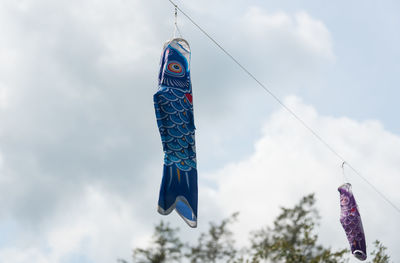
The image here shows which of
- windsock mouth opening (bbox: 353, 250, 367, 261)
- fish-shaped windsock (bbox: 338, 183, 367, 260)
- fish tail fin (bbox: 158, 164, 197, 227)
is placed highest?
fish-shaped windsock (bbox: 338, 183, 367, 260)

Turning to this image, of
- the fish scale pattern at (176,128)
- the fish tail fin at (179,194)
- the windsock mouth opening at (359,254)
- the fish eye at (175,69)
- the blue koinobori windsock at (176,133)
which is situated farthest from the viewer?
the windsock mouth opening at (359,254)

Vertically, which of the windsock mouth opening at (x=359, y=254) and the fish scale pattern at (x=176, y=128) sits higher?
the fish scale pattern at (x=176, y=128)

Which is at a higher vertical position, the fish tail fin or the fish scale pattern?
the fish scale pattern

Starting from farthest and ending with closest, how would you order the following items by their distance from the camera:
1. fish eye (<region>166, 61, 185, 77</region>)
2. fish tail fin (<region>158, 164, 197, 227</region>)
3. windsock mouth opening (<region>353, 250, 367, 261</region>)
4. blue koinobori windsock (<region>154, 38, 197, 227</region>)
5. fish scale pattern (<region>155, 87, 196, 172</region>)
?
windsock mouth opening (<region>353, 250, 367, 261</region>) → fish eye (<region>166, 61, 185, 77</region>) → fish scale pattern (<region>155, 87, 196, 172</region>) → blue koinobori windsock (<region>154, 38, 197, 227</region>) → fish tail fin (<region>158, 164, 197, 227</region>)

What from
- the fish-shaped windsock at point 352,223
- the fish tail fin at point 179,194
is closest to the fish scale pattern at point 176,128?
the fish tail fin at point 179,194

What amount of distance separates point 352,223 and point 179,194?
5.35 m

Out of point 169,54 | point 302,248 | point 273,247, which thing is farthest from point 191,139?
point 302,248

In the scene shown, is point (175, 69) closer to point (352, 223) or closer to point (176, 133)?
point (176, 133)

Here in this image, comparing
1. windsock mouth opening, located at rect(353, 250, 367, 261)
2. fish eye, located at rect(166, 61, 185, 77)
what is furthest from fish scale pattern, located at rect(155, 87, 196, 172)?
windsock mouth opening, located at rect(353, 250, 367, 261)

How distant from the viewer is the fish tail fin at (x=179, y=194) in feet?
23.4

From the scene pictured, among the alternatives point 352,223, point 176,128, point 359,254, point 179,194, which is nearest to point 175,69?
point 176,128

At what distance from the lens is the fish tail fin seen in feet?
23.4

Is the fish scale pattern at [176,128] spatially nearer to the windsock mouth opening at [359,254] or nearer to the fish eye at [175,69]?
the fish eye at [175,69]

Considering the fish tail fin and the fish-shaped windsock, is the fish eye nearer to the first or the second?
the fish tail fin
